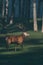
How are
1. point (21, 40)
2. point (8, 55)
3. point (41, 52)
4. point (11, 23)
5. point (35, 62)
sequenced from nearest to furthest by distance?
point (35, 62)
point (8, 55)
point (41, 52)
point (21, 40)
point (11, 23)

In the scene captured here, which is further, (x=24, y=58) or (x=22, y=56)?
(x=22, y=56)

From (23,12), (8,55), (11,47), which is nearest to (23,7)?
(23,12)

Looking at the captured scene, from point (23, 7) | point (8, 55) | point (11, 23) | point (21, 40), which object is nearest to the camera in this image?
point (8, 55)

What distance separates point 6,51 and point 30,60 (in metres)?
2.68

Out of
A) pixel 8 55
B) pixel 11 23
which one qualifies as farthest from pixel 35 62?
pixel 11 23

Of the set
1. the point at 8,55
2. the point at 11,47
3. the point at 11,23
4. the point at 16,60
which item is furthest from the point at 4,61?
the point at 11,23

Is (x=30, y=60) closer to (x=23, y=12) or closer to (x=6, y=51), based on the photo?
(x=6, y=51)

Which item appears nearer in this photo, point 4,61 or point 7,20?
point 4,61

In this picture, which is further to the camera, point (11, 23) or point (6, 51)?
point (11, 23)

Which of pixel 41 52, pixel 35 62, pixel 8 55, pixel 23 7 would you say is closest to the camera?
pixel 35 62

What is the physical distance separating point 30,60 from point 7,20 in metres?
22.1

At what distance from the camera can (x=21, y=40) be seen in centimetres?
1758

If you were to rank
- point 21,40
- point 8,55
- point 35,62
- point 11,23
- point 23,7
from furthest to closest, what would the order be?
point 23,7, point 11,23, point 21,40, point 8,55, point 35,62

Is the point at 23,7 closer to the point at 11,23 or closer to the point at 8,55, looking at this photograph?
the point at 11,23
